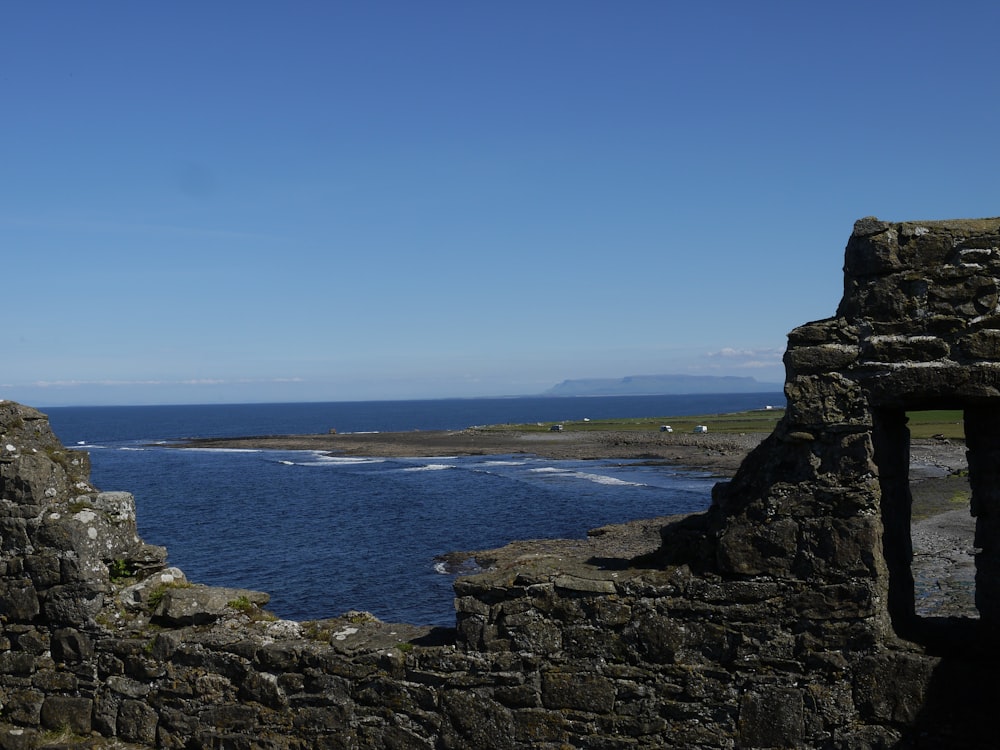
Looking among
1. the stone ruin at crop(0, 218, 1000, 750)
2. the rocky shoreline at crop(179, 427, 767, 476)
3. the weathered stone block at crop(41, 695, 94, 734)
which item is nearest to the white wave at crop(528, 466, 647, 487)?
the rocky shoreline at crop(179, 427, 767, 476)

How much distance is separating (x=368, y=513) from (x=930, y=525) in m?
27.9

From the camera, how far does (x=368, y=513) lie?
154 ft

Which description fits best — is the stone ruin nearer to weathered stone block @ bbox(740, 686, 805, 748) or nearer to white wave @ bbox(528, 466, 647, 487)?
weathered stone block @ bbox(740, 686, 805, 748)

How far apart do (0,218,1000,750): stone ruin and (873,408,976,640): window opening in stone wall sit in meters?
0.04

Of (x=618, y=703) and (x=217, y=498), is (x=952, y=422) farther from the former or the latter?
(x=618, y=703)

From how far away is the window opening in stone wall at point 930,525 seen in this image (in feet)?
22.0

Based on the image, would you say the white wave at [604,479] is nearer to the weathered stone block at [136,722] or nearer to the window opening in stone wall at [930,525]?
the window opening in stone wall at [930,525]

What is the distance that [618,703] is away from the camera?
6.84 meters

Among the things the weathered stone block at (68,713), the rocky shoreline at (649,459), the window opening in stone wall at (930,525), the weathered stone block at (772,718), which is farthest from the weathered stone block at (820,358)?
the weathered stone block at (68,713)

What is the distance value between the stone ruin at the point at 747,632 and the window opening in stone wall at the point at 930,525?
37 millimetres

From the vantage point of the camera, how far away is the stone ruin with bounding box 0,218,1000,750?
618 centimetres

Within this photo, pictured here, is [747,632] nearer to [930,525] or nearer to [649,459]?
[930,525]

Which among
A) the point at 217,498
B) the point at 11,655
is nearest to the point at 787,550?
the point at 11,655

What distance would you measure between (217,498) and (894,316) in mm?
53334
